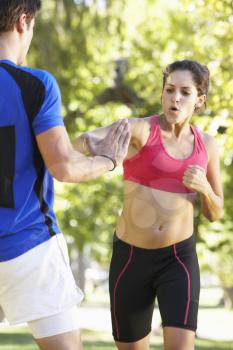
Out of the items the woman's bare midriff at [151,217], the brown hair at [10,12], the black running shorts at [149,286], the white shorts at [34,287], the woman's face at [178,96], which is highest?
the brown hair at [10,12]

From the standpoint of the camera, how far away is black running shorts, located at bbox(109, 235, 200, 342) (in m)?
4.39

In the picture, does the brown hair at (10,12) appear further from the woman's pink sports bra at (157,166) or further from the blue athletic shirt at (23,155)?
the woman's pink sports bra at (157,166)

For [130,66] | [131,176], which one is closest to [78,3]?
[130,66]

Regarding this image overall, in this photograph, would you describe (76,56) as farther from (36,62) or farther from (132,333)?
(132,333)

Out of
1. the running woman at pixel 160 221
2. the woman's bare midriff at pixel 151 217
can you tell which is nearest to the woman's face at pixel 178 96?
the running woman at pixel 160 221

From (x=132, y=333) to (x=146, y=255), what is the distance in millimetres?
438

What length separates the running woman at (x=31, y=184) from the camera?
294 cm

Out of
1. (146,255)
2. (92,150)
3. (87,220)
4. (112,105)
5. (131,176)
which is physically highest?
(92,150)

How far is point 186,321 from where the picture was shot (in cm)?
433

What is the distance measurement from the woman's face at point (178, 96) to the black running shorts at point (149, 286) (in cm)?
68

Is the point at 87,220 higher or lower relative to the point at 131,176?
lower

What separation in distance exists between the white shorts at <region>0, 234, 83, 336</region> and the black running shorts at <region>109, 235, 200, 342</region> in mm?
1455

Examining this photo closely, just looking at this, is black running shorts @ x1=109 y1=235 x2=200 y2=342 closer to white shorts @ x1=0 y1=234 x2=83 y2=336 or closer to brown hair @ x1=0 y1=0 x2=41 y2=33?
white shorts @ x1=0 y1=234 x2=83 y2=336

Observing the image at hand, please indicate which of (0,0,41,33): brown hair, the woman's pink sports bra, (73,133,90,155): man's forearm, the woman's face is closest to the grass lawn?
the woman's pink sports bra
